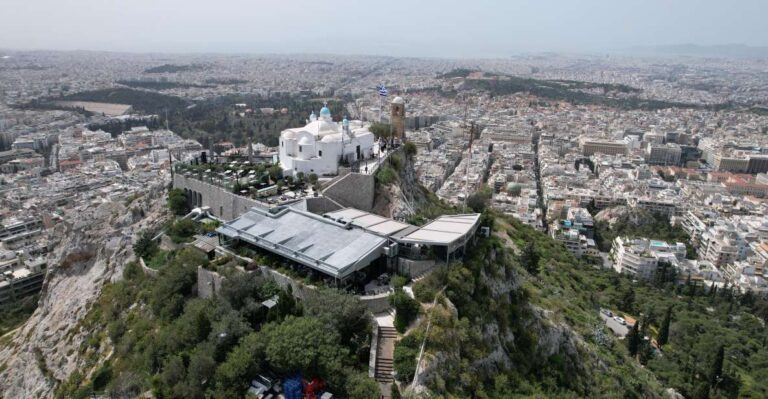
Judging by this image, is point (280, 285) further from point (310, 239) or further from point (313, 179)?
point (313, 179)

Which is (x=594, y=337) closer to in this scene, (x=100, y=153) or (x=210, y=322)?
(x=210, y=322)

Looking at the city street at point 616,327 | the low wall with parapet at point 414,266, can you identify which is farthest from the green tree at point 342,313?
the city street at point 616,327

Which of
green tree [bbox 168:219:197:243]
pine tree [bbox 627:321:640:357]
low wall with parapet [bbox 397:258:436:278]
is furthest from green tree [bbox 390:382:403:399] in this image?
pine tree [bbox 627:321:640:357]

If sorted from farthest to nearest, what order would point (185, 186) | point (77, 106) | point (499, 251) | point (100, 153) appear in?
1. point (77, 106)
2. point (100, 153)
3. point (185, 186)
4. point (499, 251)

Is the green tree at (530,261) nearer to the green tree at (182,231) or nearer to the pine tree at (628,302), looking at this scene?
the pine tree at (628,302)

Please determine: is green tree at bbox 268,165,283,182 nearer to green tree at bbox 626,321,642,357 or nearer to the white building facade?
the white building facade

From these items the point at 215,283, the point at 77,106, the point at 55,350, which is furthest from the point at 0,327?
the point at 77,106
